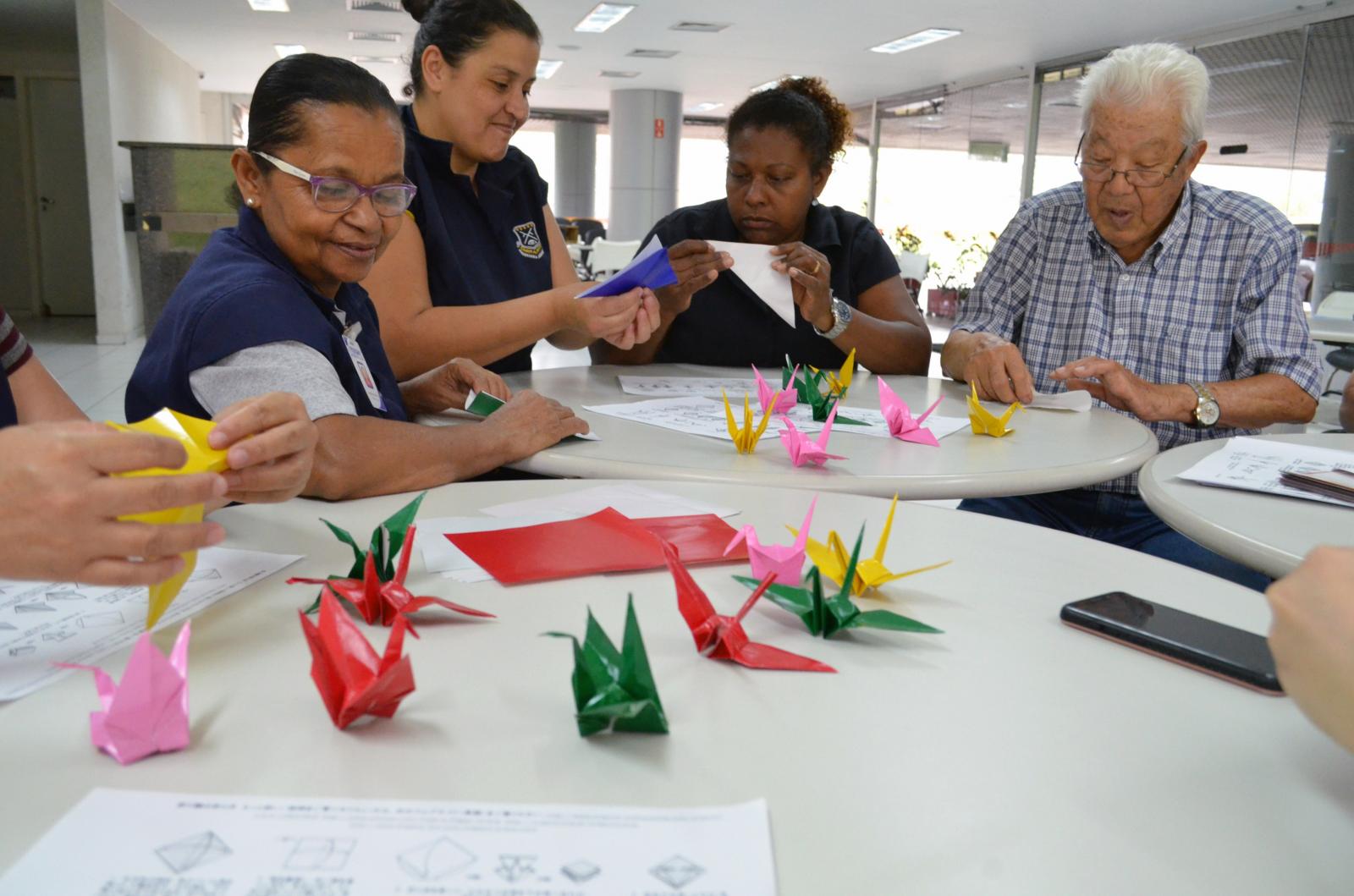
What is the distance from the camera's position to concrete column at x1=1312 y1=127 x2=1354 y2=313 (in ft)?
26.3

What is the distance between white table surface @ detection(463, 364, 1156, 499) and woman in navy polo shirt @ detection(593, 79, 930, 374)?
656 millimetres

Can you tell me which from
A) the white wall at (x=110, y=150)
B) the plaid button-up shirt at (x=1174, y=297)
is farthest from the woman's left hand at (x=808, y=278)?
the white wall at (x=110, y=150)

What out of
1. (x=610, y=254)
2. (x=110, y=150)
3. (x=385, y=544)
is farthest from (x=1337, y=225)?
(x=110, y=150)

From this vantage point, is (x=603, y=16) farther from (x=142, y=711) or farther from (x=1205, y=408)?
(x=142, y=711)

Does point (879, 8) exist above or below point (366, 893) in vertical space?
above

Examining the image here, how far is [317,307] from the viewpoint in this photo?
1467mm

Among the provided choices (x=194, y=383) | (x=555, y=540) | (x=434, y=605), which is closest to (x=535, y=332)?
(x=194, y=383)

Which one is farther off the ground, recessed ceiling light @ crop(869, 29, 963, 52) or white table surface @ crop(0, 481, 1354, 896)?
recessed ceiling light @ crop(869, 29, 963, 52)

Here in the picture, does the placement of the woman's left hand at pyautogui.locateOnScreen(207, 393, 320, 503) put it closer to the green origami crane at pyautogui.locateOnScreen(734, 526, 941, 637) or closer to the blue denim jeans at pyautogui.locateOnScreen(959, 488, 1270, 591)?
the green origami crane at pyautogui.locateOnScreen(734, 526, 941, 637)

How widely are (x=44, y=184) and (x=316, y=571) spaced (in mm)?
13863

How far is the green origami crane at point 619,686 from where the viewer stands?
68 centimetres

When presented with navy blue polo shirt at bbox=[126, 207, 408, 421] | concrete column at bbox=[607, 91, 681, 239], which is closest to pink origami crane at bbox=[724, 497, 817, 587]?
navy blue polo shirt at bbox=[126, 207, 408, 421]

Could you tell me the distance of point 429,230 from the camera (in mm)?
2227

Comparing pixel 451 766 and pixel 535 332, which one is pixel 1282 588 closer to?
pixel 451 766
